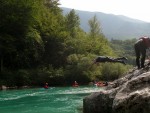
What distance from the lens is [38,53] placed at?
54.9m

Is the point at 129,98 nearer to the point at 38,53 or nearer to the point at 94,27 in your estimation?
the point at 38,53

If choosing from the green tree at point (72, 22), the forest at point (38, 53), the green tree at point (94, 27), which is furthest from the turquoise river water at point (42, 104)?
the green tree at point (94, 27)

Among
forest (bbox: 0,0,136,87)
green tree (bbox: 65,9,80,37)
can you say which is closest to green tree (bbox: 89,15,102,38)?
green tree (bbox: 65,9,80,37)

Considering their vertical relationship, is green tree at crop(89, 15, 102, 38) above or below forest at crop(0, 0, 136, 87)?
above

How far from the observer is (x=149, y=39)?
1488cm

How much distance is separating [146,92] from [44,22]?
51540mm

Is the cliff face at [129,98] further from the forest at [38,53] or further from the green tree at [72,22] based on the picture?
the green tree at [72,22]

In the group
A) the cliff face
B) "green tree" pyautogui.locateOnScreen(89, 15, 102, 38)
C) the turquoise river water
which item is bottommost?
the turquoise river water

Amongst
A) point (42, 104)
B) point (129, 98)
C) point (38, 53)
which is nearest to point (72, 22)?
point (38, 53)

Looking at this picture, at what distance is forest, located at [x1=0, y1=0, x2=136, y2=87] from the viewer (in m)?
49.4

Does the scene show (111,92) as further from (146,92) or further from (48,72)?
(48,72)

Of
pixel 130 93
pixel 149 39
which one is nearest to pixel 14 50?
pixel 149 39

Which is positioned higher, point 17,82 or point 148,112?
point 148,112

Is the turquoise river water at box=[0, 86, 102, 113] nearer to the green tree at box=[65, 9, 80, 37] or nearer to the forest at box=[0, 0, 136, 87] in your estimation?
the forest at box=[0, 0, 136, 87]
